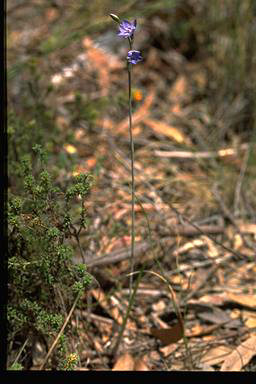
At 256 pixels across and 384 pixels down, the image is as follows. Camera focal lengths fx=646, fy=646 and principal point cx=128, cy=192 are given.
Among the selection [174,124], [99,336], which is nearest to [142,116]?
[174,124]

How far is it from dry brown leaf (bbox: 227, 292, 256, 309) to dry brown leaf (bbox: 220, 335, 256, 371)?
285 millimetres

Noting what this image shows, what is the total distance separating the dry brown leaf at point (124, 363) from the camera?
227 centimetres

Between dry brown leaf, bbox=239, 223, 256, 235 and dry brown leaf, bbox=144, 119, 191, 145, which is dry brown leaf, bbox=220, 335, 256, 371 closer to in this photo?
dry brown leaf, bbox=239, 223, 256, 235

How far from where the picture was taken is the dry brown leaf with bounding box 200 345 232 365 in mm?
2326

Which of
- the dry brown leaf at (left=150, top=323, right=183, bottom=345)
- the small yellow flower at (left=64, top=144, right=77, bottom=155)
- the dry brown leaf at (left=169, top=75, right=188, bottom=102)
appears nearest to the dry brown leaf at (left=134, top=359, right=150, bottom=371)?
the dry brown leaf at (left=150, top=323, right=183, bottom=345)

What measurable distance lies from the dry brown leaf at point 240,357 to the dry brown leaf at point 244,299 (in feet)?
0.94

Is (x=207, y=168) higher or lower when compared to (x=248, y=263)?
higher

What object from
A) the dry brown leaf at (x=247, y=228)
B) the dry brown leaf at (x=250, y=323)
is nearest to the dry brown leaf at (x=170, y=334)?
the dry brown leaf at (x=250, y=323)

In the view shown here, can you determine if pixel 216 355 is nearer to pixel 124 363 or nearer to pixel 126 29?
pixel 124 363

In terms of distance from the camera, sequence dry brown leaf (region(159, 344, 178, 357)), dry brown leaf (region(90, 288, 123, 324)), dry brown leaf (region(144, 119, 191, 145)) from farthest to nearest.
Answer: dry brown leaf (region(144, 119, 191, 145)), dry brown leaf (region(90, 288, 123, 324)), dry brown leaf (region(159, 344, 178, 357))

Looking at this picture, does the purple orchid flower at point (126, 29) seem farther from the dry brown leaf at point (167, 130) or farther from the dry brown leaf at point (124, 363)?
the dry brown leaf at point (167, 130)
